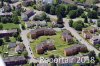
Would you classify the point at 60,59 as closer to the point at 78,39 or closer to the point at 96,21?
the point at 78,39

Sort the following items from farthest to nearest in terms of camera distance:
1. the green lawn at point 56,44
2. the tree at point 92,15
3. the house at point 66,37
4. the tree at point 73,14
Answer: the tree at point 73,14 → the tree at point 92,15 → the house at point 66,37 → the green lawn at point 56,44

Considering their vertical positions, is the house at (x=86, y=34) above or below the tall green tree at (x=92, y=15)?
below

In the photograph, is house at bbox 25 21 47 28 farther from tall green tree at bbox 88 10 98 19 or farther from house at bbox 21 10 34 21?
tall green tree at bbox 88 10 98 19

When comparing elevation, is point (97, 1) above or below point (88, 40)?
above

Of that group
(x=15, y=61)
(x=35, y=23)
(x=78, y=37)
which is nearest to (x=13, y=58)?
(x=15, y=61)

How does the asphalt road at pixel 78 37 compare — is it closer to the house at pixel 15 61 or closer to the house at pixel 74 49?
the house at pixel 74 49

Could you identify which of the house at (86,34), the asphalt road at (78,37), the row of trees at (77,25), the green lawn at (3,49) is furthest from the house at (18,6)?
the house at (86,34)

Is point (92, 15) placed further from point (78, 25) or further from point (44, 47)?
point (44, 47)

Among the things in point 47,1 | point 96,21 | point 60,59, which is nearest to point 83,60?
point 60,59
